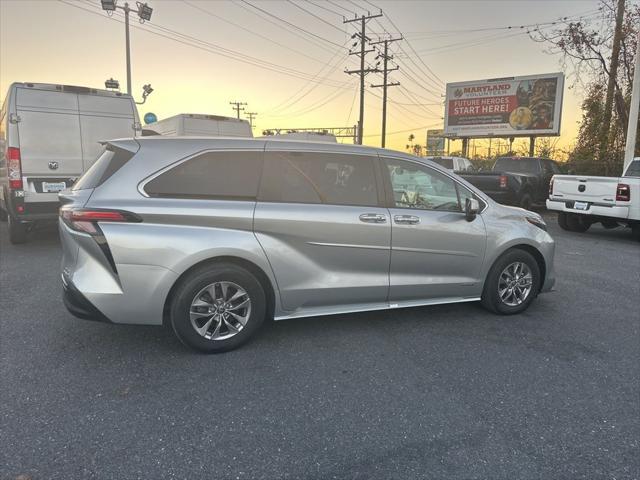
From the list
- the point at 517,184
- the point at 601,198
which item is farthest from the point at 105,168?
the point at 517,184

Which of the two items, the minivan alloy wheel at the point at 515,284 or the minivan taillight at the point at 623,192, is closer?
the minivan alloy wheel at the point at 515,284

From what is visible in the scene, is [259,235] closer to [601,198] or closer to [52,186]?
[52,186]

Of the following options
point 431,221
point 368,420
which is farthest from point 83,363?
point 431,221

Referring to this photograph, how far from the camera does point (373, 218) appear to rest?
412 centimetres

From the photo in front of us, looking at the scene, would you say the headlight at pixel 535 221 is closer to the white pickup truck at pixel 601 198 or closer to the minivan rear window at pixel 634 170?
the white pickup truck at pixel 601 198

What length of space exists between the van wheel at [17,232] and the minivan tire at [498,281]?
7.41 m

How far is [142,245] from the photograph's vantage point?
11.2 ft

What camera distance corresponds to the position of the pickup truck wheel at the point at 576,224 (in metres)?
11.2

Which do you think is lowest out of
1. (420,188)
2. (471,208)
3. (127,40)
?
(471,208)

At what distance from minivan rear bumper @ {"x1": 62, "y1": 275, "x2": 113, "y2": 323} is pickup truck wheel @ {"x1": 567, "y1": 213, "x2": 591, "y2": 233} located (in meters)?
10.9

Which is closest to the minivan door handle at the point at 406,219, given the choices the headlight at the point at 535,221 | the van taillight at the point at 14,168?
the headlight at the point at 535,221

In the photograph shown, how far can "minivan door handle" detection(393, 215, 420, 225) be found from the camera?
4215mm

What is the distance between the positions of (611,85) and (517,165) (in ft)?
23.4

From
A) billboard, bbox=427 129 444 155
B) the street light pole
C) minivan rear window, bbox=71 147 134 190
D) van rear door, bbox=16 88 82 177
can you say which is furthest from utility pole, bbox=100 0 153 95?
billboard, bbox=427 129 444 155
